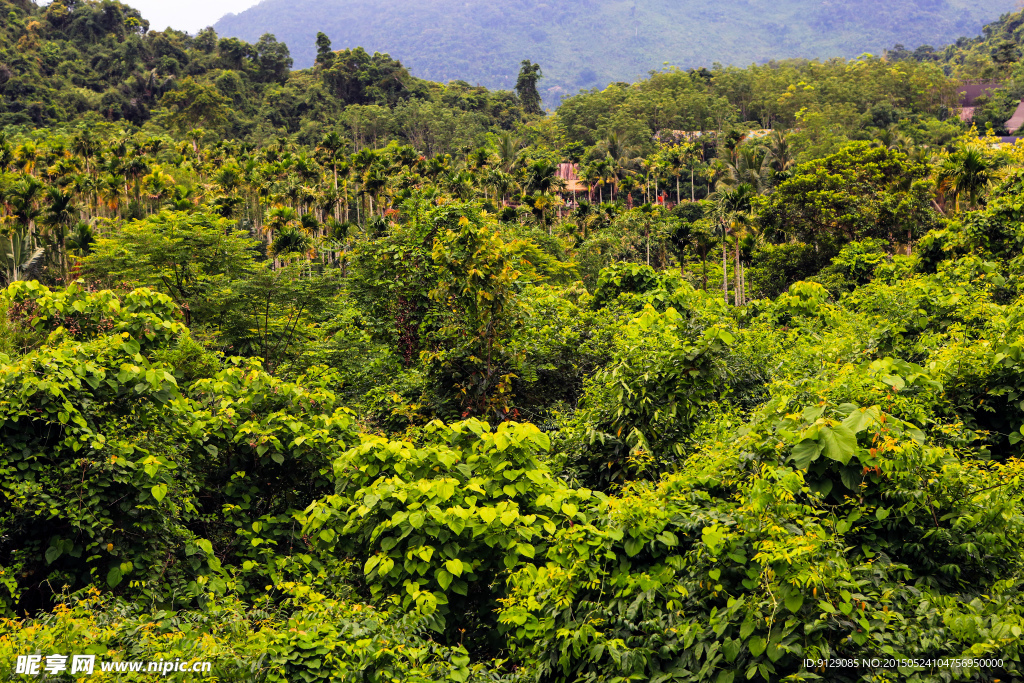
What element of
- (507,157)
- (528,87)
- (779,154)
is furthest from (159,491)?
(528,87)

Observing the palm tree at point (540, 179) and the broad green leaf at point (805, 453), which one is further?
the palm tree at point (540, 179)

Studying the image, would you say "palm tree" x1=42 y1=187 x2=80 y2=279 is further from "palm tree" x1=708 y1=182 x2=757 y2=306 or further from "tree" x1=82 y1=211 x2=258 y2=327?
"palm tree" x1=708 y1=182 x2=757 y2=306

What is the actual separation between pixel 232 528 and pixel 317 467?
3.73ft

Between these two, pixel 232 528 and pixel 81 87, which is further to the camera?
pixel 81 87

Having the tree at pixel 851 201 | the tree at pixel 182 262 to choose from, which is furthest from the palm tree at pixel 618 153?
the tree at pixel 182 262

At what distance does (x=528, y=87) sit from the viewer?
337 ft

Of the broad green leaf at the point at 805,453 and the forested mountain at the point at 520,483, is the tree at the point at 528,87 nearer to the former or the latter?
the forested mountain at the point at 520,483

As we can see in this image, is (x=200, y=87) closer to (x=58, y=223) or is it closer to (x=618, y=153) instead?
(x=618, y=153)

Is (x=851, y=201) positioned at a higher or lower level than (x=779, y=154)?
lower

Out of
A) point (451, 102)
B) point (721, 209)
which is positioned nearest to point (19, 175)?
point (721, 209)

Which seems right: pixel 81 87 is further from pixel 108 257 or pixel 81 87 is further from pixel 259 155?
pixel 108 257

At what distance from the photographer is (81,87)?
74.0 m

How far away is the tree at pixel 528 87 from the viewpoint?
100938mm

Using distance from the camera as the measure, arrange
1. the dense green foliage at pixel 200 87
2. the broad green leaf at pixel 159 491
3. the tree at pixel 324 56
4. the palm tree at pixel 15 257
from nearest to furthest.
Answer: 1. the broad green leaf at pixel 159 491
2. the palm tree at pixel 15 257
3. the dense green foliage at pixel 200 87
4. the tree at pixel 324 56
